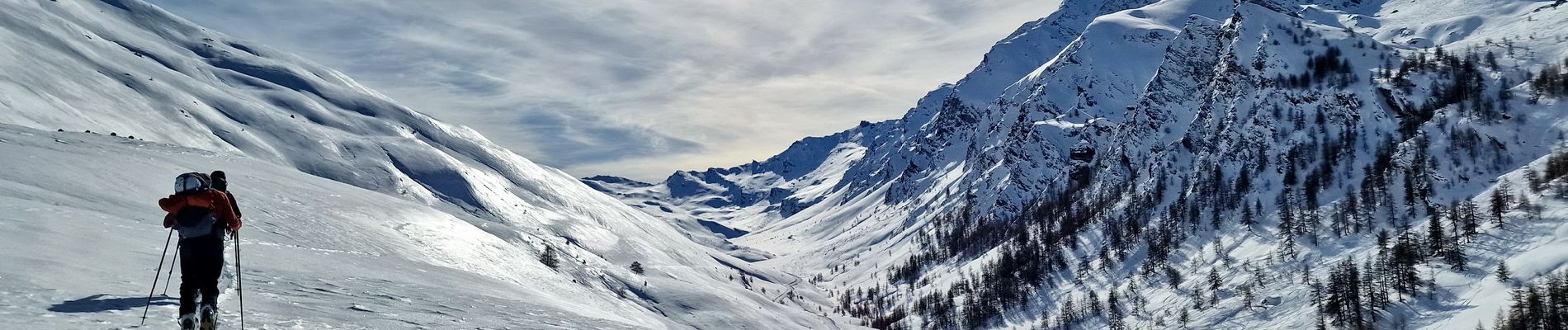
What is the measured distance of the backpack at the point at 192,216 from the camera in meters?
18.1

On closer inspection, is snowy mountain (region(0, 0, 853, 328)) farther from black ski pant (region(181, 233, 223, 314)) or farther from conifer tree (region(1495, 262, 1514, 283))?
conifer tree (region(1495, 262, 1514, 283))

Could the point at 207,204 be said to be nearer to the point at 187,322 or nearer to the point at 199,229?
the point at 199,229

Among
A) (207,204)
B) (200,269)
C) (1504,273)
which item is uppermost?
(207,204)

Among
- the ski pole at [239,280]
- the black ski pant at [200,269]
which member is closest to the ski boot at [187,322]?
the black ski pant at [200,269]

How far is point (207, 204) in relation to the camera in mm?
18188

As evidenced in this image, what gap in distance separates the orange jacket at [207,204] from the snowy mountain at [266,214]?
82.7 inches

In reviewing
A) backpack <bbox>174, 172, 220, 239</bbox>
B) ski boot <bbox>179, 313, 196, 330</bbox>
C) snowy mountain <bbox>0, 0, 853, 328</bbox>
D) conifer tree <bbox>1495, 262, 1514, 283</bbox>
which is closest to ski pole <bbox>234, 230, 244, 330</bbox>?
snowy mountain <bbox>0, 0, 853, 328</bbox>

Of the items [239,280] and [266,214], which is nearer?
[239,280]

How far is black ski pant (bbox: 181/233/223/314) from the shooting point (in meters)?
17.0

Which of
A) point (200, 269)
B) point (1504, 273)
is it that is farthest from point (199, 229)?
point (1504, 273)

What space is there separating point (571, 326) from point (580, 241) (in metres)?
125

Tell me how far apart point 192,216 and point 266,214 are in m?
23.4

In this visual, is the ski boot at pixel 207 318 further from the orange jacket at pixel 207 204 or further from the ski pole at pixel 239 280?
the orange jacket at pixel 207 204

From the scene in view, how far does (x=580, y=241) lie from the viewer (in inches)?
5842
